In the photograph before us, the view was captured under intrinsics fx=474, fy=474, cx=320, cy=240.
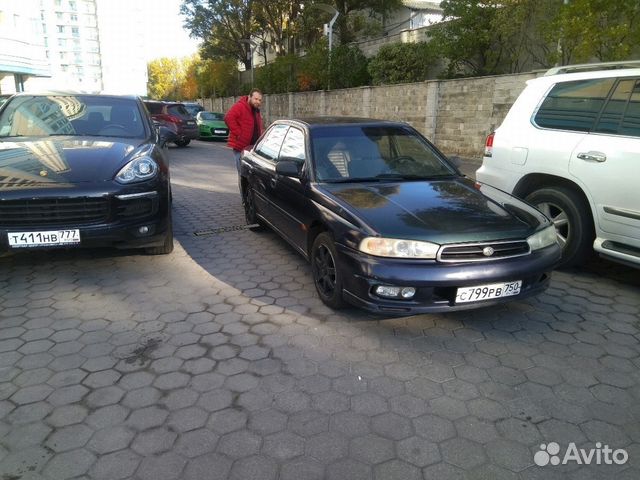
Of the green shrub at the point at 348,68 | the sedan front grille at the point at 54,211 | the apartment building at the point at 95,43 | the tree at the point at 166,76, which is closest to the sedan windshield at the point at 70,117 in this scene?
the sedan front grille at the point at 54,211

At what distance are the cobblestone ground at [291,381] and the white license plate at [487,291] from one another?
13.6 inches

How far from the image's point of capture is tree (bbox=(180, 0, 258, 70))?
3509 centimetres

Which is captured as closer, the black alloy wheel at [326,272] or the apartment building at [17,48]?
the black alloy wheel at [326,272]

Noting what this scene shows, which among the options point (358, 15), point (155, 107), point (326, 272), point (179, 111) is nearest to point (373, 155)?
point (326, 272)

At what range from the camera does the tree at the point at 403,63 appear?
763 inches

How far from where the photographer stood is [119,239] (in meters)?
4.16

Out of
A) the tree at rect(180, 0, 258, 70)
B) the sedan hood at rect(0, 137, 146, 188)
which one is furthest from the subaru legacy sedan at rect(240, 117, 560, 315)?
the tree at rect(180, 0, 258, 70)

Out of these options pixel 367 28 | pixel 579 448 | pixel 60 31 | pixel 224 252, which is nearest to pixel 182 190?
pixel 224 252

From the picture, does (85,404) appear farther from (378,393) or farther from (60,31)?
(60,31)

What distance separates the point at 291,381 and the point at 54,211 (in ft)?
8.39

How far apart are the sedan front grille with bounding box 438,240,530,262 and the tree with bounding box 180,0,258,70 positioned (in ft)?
114

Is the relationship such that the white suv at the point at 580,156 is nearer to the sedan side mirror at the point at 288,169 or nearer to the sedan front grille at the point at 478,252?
the sedan front grille at the point at 478,252

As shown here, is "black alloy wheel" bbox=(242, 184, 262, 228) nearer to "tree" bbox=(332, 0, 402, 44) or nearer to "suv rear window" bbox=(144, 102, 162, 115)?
"suv rear window" bbox=(144, 102, 162, 115)

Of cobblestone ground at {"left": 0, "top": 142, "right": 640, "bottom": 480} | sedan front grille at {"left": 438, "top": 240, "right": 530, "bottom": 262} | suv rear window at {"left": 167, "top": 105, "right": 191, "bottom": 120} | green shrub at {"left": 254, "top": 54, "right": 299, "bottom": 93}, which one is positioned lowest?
cobblestone ground at {"left": 0, "top": 142, "right": 640, "bottom": 480}
